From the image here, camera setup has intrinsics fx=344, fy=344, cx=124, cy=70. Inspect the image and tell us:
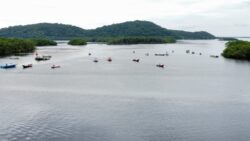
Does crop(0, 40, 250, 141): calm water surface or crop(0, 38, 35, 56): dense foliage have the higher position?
crop(0, 38, 35, 56): dense foliage

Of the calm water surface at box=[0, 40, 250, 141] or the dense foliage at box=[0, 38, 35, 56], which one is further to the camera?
the dense foliage at box=[0, 38, 35, 56]

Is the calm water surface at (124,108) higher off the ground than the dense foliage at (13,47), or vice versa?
the dense foliage at (13,47)

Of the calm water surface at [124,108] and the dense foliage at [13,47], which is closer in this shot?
the calm water surface at [124,108]

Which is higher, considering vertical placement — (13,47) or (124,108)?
(13,47)

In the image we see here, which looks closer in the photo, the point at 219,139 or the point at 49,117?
the point at 219,139

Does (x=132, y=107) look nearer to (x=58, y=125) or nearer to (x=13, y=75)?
(x=58, y=125)

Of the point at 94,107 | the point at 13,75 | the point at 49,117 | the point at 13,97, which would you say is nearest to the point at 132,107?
the point at 94,107

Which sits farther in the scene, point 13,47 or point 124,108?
point 13,47

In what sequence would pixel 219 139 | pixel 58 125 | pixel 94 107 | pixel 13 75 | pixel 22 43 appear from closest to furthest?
pixel 219 139
pixel 58 125
pixel 94 107
pixel 13 75
pixel 22 43
